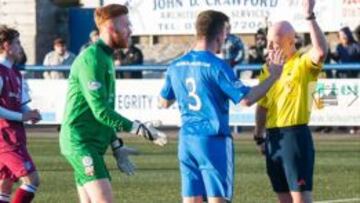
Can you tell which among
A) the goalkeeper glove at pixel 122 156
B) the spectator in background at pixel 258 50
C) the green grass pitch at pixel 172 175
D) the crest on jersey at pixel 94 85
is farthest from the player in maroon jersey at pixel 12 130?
the spectator in background at pixel 258 50

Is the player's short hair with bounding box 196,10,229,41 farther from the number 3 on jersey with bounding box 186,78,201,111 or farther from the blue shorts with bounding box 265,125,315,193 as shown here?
the blue shorts with bounding box 265,125,315,193

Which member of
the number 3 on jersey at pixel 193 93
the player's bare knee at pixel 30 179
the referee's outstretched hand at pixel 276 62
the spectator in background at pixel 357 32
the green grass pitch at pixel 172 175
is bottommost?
the green grass pitch at pixel 172 175

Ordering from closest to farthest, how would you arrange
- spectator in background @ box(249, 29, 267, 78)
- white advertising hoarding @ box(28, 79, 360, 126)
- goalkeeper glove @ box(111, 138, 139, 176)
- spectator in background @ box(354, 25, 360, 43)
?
goalkeeper glove @ box(111, 138, 139, 176), white advertising hoarding @ box(28, 79, 360, 126), spectator in background @ box(249, 29, 267, 78), spectator in background @ box(354, 25, 360, 43)

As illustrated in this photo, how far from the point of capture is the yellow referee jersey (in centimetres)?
1212

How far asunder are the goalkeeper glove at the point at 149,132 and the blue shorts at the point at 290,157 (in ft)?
5.92

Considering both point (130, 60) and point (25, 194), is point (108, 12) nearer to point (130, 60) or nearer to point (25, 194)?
point (25, 194)

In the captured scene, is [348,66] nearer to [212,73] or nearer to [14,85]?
[14,85]

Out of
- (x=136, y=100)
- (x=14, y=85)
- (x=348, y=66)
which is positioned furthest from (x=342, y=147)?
(x=14, y=85)

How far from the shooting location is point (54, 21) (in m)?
35.6

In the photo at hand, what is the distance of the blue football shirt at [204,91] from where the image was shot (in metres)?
11.0

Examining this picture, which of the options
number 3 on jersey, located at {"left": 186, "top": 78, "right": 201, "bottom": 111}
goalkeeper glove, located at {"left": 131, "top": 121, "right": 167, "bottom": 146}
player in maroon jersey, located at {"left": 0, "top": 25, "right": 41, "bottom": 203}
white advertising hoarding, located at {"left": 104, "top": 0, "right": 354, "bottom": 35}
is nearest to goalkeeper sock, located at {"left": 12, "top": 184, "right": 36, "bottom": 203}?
player in maroon jersey, located at {"left": 0, "top": 25, "right": 41, "bottom": 203}

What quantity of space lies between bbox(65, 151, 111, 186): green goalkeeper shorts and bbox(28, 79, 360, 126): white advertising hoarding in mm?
14219

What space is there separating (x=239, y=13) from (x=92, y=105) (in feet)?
67.1

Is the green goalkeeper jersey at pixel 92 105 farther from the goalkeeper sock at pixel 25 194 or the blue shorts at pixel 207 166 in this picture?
the goalkeeper sock at pixel 25 194
